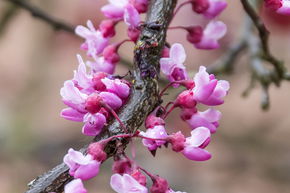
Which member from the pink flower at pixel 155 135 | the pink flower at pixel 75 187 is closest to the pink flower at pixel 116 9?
the pink flower at pixel 155 135

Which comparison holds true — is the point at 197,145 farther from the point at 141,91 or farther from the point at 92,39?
the point at 92,39

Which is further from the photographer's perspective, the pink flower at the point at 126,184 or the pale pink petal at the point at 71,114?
the pale pink petal at the point at 71,114

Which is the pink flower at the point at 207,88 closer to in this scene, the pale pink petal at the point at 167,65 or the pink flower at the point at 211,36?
the pale pink petal at the point at 167,65

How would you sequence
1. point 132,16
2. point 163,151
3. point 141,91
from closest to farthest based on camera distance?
point 141,91 → point 132,16 → point 163,151

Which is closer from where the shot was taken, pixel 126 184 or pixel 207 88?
pixel 126 184

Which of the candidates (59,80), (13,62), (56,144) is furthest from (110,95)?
(13,62)

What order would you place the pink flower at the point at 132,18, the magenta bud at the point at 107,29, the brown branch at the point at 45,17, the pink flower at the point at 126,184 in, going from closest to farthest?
the pink flower at the point at 126,184 → the pink flower at the point at 132,18 → the magenta bud at the point at 107,29 → the brown branch at the point at 45,17

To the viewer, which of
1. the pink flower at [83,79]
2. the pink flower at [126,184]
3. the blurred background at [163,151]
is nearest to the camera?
the pink flower at [126,184]

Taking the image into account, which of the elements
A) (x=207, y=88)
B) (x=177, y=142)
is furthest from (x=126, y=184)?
(x=207, y=88)
